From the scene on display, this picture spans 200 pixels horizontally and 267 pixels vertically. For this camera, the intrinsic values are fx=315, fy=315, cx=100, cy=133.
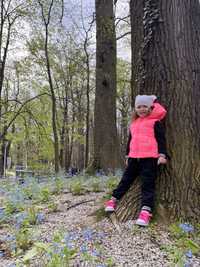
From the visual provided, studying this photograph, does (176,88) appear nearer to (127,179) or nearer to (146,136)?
(146,136)

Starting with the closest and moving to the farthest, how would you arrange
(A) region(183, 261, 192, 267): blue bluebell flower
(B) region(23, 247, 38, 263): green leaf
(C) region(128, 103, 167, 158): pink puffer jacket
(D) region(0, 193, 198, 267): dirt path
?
(A) region(183, 261, 192, 267): blue bluebell flower → (B) region(23, 247, 38, 263): green leaf → (D) region(0, 193, 198, 267): dirt path → (C) region(128, 103, 167, 158): pink puffer jacket

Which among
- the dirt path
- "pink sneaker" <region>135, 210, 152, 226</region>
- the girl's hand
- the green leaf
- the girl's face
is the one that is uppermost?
the girl's face

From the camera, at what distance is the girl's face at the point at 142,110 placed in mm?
3299

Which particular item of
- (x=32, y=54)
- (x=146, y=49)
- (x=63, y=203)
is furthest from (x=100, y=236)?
(x=32, y=54)

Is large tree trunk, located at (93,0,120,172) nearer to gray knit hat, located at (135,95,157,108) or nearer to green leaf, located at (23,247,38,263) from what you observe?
gray knit hat, located at (135,95,157,108)

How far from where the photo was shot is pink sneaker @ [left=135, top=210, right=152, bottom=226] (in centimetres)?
288

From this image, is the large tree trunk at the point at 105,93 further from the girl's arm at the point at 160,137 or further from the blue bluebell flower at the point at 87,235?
the blue bluebell flower at the point at 87,235

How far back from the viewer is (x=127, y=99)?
→ 26.6 meters

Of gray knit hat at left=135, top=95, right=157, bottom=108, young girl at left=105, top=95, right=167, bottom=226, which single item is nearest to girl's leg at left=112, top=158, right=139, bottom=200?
young girl at left=105, top=95, right=167, bottom=226

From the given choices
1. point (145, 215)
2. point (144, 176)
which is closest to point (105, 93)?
point (144, 176)

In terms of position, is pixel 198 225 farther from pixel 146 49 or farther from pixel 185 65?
pixel 146 49

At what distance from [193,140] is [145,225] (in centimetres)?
98

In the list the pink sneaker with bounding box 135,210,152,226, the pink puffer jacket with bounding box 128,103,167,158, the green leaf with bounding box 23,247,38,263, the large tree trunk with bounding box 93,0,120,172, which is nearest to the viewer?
the green leaf with bounding box 23,247,38,263

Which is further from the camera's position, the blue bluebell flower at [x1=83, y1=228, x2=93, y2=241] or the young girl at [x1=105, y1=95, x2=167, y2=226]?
the young girl at [x1=105, y1=95, x2=167, y2=226]
